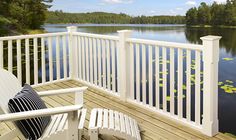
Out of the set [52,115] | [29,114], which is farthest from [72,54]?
[29,114]

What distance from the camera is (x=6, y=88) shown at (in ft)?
8.25

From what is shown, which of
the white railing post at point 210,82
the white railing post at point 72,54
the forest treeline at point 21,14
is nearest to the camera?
the white railing post at point 210,82

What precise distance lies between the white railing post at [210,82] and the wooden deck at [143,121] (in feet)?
0.42

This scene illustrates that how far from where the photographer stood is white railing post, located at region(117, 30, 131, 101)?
4.01 metres

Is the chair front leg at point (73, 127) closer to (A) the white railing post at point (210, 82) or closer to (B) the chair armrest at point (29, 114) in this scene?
(B) the chair armrest at point (29, 114)

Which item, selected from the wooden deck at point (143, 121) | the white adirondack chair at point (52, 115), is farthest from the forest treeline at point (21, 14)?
the white adirondack chair at point (52, 115)

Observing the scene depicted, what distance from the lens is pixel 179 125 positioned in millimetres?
3289

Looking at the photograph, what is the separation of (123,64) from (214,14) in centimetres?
1791

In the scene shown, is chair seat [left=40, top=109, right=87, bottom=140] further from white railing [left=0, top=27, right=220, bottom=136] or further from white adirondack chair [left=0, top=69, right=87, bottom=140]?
white railing [left=0, top=27, right=220, bottom=136]

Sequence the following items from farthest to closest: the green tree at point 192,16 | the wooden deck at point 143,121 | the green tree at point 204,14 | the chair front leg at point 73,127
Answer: the green tree at point 204,14 → the green tree at point 192,16 → the wooden deck at point 143,121 → the chair front leg at point 73,127

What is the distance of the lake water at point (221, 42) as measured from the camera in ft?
22.3

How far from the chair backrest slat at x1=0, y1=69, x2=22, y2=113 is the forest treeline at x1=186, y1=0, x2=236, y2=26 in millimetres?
17958

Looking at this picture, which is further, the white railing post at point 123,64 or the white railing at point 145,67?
the white railing post at point 123,64

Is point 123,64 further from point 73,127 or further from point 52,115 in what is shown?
point 73,127
